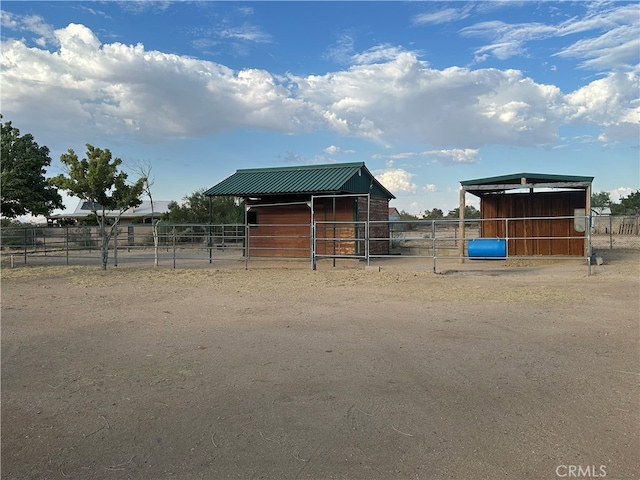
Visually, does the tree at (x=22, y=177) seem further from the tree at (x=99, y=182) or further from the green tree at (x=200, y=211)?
the green tree at (x=200, y=211)

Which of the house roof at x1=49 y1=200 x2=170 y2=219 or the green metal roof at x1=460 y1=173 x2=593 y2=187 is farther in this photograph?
the house roof at x1=49 y1=200 x2=170 y2=219

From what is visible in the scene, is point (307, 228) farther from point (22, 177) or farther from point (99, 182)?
point (22, 177)

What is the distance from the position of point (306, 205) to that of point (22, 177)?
11755 mm

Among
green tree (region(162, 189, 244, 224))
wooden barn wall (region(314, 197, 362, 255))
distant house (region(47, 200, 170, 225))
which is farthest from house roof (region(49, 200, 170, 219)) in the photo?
wooden barn wall (region(314, 197, 362, 255))

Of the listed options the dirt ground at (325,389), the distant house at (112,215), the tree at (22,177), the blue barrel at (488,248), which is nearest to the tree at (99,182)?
the tree at (22,177)

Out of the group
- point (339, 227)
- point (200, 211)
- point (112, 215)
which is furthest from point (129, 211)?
point (339, 227)

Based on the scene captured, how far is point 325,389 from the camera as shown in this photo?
4.80 metres

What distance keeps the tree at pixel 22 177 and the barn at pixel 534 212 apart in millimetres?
17434

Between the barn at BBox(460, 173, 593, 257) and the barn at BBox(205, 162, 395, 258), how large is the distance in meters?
4.50

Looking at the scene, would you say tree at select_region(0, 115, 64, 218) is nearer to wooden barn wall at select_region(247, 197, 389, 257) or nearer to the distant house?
wooden barn wall at select_region(247, 197, 389, 257)

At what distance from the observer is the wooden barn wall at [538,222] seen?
1928 cm

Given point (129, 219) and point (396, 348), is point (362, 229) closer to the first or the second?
point (396, 348)

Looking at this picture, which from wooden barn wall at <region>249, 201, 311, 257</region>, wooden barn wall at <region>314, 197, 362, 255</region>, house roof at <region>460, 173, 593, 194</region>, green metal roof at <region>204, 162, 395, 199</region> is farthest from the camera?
wooden barn wall at <region>249, 201, 311, 257</region>

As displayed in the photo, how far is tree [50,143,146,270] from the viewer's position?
1753cm
